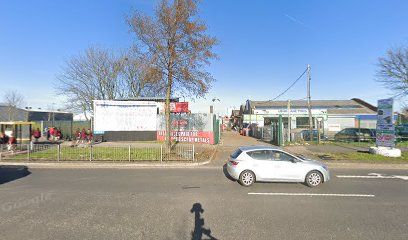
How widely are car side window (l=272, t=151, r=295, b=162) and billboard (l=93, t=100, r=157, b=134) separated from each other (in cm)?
1840

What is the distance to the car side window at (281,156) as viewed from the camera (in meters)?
9.39

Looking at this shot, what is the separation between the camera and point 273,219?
6.00m

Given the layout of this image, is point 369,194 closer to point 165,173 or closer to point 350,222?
point 350,222

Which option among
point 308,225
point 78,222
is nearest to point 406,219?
point 308,225

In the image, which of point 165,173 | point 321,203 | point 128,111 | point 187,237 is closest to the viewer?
point 187,237

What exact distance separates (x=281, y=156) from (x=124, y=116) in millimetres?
19927

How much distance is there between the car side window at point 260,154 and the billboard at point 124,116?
1805cm

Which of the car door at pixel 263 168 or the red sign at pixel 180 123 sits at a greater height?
the red sign at pixel 180 123

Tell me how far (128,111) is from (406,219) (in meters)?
23.8

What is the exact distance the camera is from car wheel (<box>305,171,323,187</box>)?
9211 mm

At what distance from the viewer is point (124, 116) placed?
86.3 feet

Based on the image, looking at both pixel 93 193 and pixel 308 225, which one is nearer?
pixel 308 225

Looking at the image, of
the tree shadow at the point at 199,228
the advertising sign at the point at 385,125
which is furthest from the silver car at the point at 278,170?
the advertising sign at the point at 385,125

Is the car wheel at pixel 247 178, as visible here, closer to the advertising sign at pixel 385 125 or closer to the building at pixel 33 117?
the advertising sign at pixel 385 125
